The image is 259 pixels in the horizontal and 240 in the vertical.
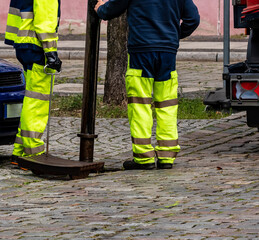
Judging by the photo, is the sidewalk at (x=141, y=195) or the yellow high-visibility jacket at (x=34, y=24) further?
the yellow high-visibility jacket at (x=34, y=24)

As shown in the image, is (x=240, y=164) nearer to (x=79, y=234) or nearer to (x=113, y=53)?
(x=79, y=234)

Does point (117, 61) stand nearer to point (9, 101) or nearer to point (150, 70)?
point (9, 101)

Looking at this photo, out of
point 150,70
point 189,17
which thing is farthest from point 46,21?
point 189,17

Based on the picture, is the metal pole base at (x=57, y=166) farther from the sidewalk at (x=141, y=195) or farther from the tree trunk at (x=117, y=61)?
the tree trunk at (x=117, y=61)

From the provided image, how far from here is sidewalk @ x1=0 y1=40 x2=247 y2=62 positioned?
61.7 ft

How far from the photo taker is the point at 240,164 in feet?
25.5

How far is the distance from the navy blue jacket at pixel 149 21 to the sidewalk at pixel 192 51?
1106 cm

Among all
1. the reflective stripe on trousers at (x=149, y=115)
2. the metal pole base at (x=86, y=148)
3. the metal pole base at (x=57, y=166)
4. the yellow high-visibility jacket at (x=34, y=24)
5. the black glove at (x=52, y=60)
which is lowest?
the metal pole base at (x=57, y=166)

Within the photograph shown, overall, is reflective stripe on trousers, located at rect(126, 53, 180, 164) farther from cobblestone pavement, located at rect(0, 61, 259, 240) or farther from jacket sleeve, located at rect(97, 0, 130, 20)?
jacket sleeve, located at rect(97, 0, 130, 20)

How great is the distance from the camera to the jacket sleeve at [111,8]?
7.48 metres

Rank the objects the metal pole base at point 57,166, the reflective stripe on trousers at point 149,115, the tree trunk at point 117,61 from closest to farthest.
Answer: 1. the metal pole base at point 57,166
2. the reflective stripe on trousers at point 149,115
3. the tree trunk at point 117,61

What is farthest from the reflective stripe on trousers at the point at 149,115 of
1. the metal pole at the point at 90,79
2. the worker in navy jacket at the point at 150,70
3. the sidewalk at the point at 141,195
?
the metal pole at the point at 90,79

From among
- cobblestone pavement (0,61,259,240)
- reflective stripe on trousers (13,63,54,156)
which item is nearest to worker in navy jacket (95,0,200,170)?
cobblestone pavement (0,61,259,240)

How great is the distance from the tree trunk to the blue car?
3.76 metres
